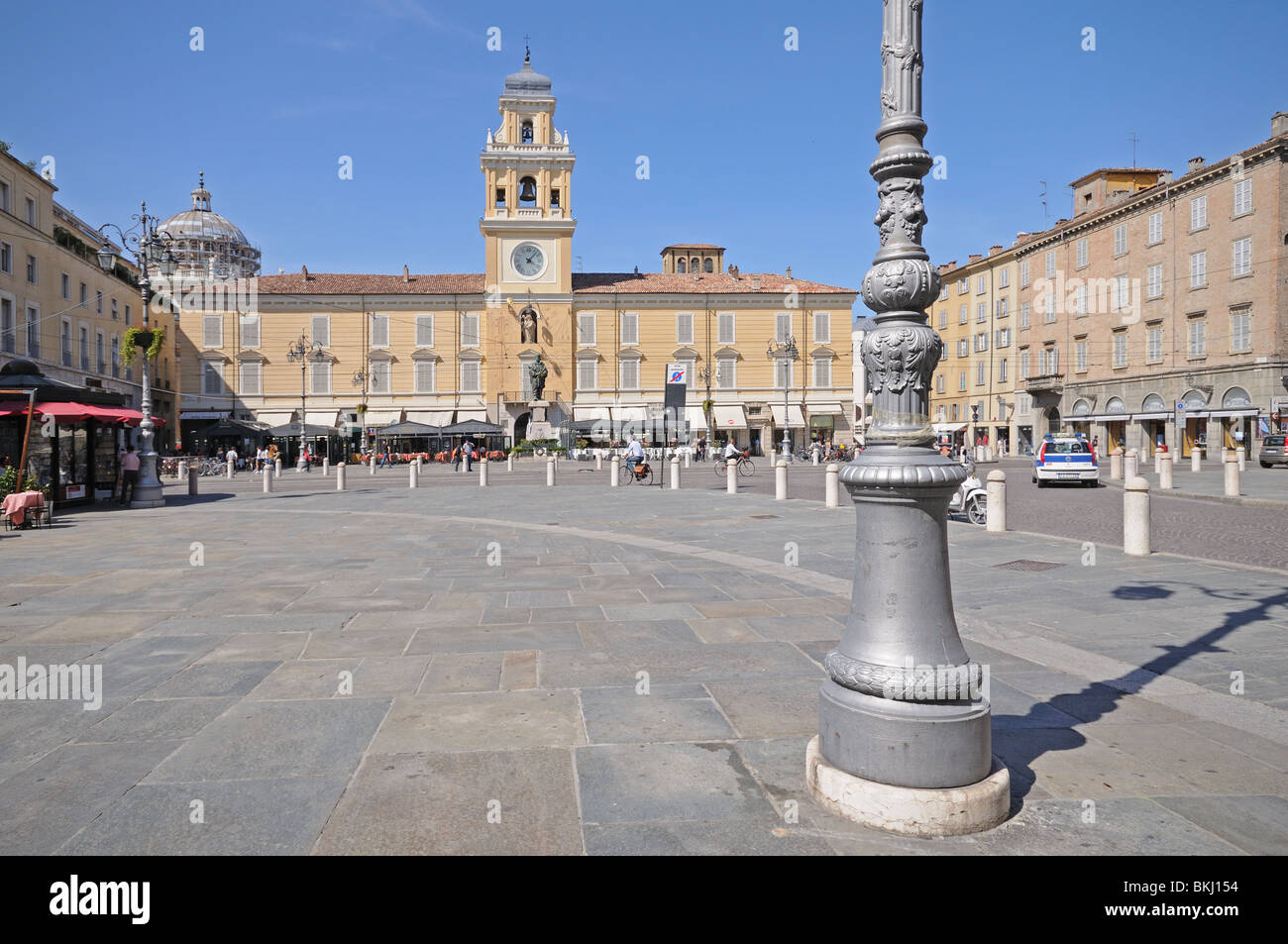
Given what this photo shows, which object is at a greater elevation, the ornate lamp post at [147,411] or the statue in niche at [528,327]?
the statue in niche at [528,327]

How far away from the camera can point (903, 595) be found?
9.37 ft

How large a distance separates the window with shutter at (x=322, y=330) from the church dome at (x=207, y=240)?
1177 inches

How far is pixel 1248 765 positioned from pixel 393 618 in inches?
208

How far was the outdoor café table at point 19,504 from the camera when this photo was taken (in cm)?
1234

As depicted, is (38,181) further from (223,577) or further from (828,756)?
(828,756)

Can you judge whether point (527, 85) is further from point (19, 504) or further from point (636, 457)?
point (19, 504)

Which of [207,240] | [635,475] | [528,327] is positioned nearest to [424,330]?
[528,327]

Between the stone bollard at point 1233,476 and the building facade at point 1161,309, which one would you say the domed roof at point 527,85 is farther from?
the stone bollard at point 1233,476

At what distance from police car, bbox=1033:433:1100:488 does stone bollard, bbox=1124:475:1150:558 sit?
13882mm

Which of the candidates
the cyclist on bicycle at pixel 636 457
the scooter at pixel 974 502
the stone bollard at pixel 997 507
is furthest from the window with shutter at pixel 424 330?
the stone bollard at pixel 997 507

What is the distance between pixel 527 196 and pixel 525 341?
994 cm

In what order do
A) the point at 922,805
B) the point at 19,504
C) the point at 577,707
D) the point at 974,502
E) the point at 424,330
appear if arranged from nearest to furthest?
the point at 922,805, the point at 577,707, the point at 19,504, the point at 974,502, the point at 424,330

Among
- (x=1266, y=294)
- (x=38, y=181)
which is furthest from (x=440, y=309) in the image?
(x=1266, y=294)

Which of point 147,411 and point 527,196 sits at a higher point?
point 527,196
